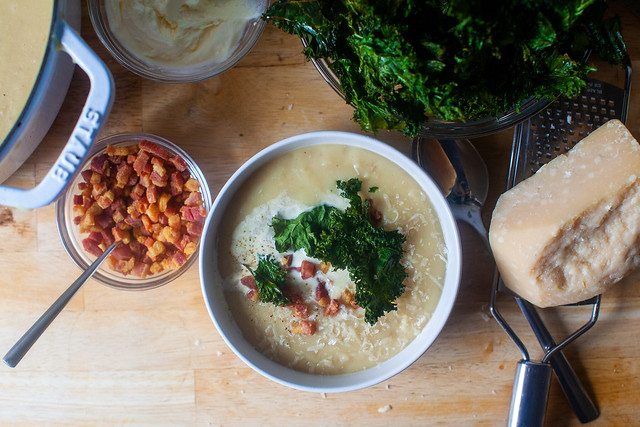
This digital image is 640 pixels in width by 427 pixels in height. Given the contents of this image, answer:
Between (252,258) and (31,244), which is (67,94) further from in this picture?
(252,258)

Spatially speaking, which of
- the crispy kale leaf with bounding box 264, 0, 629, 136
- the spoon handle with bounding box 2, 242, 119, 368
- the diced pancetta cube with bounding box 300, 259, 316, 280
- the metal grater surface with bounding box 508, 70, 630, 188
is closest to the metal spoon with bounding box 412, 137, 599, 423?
the metal grater surface with bounding box 508, 70, 630, 188

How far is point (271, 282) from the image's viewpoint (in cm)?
159

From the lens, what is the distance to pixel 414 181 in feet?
5.42

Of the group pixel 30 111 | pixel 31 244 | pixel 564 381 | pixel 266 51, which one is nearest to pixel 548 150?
pixel 564 381

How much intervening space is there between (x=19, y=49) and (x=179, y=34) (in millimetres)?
471

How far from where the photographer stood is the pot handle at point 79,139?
1391 mm

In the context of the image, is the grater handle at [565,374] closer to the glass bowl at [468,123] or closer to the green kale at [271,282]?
the glass bowl at [468,123]

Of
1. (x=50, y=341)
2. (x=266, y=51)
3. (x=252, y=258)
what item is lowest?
(x=50, y=341)

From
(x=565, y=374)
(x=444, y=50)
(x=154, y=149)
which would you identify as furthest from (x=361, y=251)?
(x=565, y=374)

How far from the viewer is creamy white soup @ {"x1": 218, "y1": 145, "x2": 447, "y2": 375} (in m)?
1.65

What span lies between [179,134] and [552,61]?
→ 121 centimetres

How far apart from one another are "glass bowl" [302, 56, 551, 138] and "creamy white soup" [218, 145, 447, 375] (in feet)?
0.57

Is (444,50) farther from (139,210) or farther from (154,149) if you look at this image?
(139,210)

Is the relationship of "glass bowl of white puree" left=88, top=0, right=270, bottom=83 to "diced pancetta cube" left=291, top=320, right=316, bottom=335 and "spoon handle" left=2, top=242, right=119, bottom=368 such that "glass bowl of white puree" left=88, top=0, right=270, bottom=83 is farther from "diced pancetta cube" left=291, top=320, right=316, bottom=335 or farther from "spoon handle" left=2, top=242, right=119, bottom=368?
"diced pancetta cube" left=291, top=320, right=316, bottom=335
